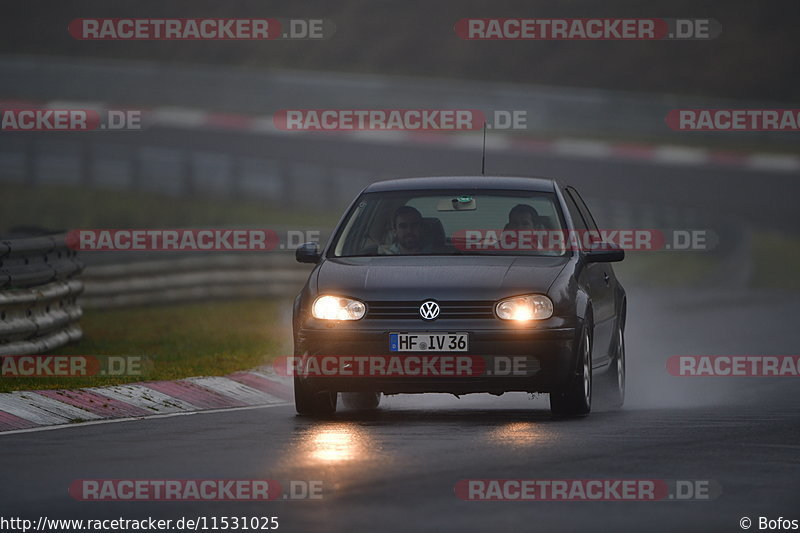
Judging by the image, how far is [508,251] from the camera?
38.3 feet

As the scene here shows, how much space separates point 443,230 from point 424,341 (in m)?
1.31

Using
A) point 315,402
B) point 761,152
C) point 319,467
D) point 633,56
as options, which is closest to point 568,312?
point 315,402

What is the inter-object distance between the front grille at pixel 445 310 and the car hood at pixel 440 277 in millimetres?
38

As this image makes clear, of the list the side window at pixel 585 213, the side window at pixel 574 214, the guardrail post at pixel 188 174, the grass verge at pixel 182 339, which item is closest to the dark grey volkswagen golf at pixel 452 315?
the side window at pixel 574 214

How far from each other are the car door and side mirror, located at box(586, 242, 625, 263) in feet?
0.27

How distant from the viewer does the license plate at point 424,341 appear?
10711 millimetres

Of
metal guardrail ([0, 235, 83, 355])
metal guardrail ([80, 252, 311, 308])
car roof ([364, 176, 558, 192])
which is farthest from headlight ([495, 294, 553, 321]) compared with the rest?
metal guardrail ([80, 252, 311, 308])

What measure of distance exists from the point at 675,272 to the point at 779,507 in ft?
90.8

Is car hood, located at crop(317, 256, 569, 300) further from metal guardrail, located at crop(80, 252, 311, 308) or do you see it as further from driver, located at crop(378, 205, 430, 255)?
metal guardrail, located at crop(80, 252, 311, 308)

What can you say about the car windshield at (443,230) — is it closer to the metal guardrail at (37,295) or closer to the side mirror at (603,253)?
the side mirror at (603,253)

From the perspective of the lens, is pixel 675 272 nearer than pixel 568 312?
No

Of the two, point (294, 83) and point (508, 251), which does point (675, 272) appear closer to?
point (294, 83)

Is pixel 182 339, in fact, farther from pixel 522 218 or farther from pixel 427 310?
pixel 427 310

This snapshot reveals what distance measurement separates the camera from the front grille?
10.8m
